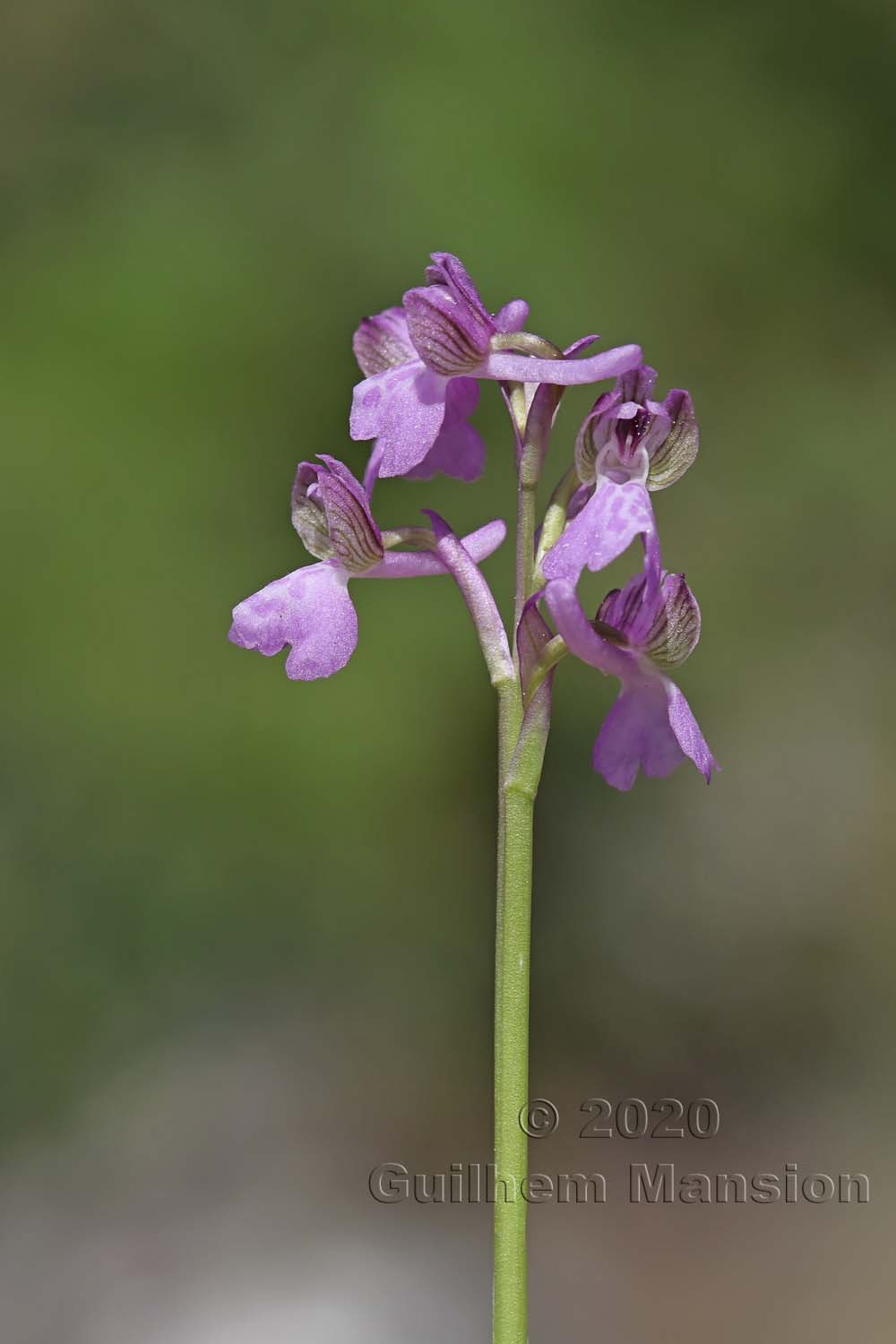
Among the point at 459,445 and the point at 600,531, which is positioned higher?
the point at 459,445

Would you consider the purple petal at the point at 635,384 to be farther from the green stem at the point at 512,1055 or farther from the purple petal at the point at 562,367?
the green stem at the point at 512,1055

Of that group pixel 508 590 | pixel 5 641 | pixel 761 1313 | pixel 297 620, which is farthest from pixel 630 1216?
pixel 297 620

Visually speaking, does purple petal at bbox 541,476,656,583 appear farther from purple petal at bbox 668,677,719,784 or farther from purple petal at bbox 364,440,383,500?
purple petal at bbox 364,440,383,500

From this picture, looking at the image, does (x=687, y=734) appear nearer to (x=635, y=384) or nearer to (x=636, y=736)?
(x=636, y=736)
